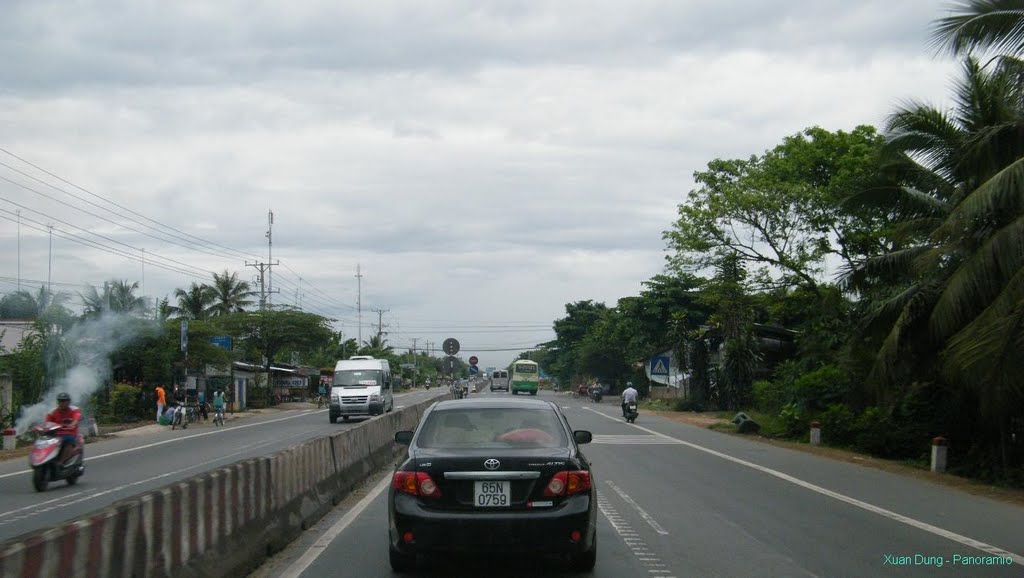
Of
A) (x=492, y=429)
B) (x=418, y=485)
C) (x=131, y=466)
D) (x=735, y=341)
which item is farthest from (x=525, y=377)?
(x=418, y=485)

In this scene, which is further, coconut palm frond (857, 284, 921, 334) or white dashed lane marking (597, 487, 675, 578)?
coconut palm frond (857, 284, 921, 334)

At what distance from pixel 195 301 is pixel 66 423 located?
54420mm

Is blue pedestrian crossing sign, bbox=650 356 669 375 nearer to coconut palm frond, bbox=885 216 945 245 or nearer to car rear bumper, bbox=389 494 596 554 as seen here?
coconut palm frond, bbox=885 216 945 245

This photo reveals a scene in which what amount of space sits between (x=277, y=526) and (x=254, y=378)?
50702 mm

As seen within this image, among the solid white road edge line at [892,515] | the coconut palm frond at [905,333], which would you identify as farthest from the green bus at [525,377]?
the coconut palm frond at [905,333]

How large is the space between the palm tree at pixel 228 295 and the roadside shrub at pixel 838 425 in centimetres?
5296

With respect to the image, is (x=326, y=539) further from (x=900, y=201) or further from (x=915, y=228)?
(x=900, y=201)

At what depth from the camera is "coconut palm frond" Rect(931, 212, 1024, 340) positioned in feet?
44.7

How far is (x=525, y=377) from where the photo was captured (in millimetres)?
74000

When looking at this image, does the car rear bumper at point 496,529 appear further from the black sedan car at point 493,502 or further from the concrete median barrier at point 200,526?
the concrete median barrier at point 200,526

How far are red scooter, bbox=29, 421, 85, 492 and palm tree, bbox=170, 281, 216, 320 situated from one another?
52070 millimetres

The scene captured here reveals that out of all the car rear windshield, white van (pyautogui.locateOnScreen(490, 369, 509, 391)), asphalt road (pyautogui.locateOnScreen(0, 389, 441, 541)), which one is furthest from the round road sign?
white van (pyautogui.locateOnScreen(490, 369, 509, 391))

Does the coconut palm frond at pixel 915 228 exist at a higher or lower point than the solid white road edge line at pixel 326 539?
higher

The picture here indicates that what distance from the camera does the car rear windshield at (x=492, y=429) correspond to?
25.7 feet
